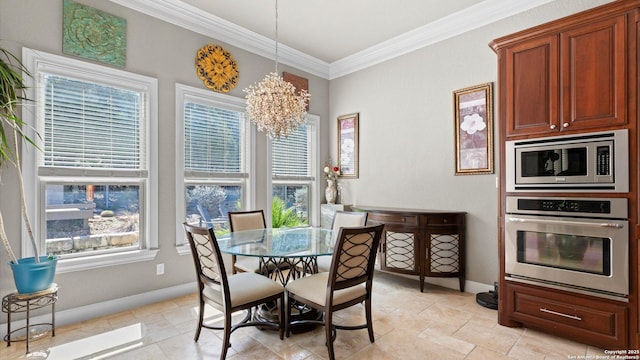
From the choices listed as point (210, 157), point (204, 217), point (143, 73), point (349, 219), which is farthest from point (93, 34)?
point (349, 219)

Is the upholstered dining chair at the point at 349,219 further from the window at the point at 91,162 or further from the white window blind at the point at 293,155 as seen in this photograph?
the window at the point at 91,162

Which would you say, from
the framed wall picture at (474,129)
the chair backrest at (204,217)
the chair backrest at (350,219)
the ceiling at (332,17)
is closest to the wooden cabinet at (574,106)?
the framed wall picture at (474,129)

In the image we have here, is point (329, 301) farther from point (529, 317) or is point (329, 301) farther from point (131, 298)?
point (131, 298)

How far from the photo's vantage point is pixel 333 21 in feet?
12.0

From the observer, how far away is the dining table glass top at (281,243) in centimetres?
229

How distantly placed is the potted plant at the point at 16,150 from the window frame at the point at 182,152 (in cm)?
115

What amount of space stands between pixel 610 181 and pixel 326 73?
12.8 ft

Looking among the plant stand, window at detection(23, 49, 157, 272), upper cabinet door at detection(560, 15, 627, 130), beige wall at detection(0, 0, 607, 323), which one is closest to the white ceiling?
beige wall at detection(0, 0, 607, 323)

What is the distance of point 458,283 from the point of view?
3.64 m

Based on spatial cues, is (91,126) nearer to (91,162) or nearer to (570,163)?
(91,162)

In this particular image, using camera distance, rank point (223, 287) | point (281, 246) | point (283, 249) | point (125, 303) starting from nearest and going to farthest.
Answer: point (223, 287) → point (283, 249) → point (281, 246) → point (125, 303)

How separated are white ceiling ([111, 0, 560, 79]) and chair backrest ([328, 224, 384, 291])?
253 cm

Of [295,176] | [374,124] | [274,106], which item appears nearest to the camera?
[274,106]

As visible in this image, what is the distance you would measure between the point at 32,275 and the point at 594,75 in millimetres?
4498
